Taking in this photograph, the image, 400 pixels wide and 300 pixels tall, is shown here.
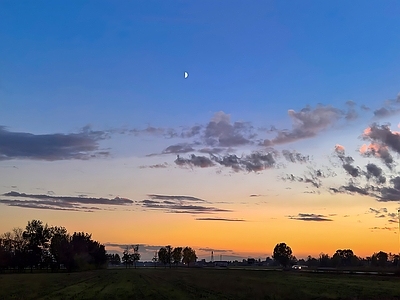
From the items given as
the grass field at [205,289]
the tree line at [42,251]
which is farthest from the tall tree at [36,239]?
the grass field at [205,289]

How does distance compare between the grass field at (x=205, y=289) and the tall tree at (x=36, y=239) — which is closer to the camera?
the grass field at (x=205, y=289)

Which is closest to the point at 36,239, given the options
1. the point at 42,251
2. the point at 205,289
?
the point at 42,251

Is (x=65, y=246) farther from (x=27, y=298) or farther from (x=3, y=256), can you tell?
(x=27, y=298)

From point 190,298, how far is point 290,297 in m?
11.2

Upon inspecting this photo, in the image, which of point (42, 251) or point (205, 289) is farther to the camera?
point (42, 251)

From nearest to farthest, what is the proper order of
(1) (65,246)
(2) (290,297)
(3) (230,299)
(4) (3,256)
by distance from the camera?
(3) (230,299) < (2) (290,297) < (4) (3,256) < (1) (65,246)

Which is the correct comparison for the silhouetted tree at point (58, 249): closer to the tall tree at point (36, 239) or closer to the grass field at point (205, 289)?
the tall tree at point (36, 239)

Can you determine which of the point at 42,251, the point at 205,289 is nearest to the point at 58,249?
the point at 42,251

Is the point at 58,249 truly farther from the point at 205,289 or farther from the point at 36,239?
the point at 205,289

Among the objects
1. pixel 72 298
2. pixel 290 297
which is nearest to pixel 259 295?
pixel 290 297

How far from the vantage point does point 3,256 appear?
163625mm

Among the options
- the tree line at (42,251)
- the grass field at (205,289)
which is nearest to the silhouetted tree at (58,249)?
the tree line at (42,251)

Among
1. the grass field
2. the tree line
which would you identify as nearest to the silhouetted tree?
the tree line

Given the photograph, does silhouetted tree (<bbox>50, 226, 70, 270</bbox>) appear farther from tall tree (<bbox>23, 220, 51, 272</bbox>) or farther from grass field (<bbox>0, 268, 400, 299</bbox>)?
→ grass field (<bbox>0, 268, 400, 299</bbox>)
